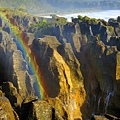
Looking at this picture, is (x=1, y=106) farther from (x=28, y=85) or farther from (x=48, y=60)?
(x=48, y=60)

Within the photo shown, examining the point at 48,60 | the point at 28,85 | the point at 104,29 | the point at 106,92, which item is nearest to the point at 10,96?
the point at 28,85

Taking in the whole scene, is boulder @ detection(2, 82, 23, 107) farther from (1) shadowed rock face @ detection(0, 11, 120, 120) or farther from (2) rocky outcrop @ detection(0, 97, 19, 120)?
(2) rocky outcrop @ detection(0, 97, 19, 120)

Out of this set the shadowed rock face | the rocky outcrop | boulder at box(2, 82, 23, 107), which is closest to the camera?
the rocky outcrop

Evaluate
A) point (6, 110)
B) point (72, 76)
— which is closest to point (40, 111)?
point (6, 110)

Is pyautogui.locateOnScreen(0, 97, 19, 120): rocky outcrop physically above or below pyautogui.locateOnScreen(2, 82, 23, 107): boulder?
above

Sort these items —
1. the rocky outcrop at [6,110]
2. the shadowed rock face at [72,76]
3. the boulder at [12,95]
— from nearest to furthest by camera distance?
the rocky outcrop at [6,110], the boulder at [12,95], the shadowed rock face at [72,76]

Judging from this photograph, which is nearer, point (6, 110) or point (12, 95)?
point (6, 110)

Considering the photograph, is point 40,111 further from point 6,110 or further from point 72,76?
point 72,76

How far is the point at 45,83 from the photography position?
20.2m

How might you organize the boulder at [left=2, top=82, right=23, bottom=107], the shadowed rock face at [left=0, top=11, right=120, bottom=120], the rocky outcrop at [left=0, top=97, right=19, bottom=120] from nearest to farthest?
the rocky outcrop at [left=0, top=97, right=19, bottom=120], the boulder at [left=2, top=82, right=23, bottom=107], the shadowed rock face at [left=0, top=11, right=120, bottom=120]

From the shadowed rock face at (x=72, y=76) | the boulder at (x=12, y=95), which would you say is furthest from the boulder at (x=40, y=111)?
the shadowed rock face at (x=72, y=76)

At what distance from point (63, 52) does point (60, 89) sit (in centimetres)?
448

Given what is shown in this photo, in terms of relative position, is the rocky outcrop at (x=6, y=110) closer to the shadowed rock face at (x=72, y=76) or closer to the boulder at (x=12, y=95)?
the boulder at (x=12, y=95)

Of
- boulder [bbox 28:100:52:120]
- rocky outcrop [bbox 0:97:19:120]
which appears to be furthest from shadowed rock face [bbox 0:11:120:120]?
boulder [bbox 28:100:52:120]
